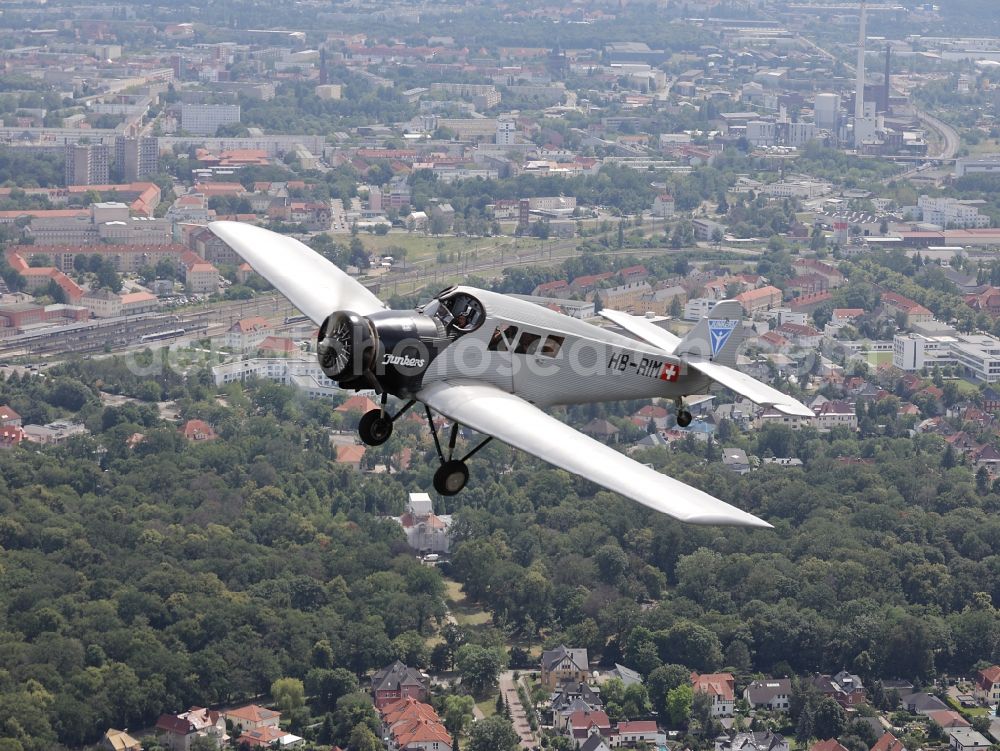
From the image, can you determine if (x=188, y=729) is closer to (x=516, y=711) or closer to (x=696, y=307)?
(x=516, y=711)

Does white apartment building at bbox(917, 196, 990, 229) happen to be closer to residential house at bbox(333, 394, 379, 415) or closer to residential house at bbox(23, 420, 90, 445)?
residential house at bbox(333, 394, 379, 415)

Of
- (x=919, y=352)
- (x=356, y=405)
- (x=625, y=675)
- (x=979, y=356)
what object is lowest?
(x=979, y=356)

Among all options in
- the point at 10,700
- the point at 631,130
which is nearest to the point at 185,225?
the point at 631,130

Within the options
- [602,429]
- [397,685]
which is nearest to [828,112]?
[602,429]

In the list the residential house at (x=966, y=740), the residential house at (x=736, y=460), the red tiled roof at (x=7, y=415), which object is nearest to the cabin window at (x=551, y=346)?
the residential house at (x=966, y=740)

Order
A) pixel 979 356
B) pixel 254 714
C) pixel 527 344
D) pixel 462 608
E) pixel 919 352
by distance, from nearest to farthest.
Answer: pixel 527 344 → pixel 254 714 → pixel 462 608 → pixel 919 352 → pixel 979 356

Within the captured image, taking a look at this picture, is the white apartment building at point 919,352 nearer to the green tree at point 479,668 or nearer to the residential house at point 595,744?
the green tree at point 479,668

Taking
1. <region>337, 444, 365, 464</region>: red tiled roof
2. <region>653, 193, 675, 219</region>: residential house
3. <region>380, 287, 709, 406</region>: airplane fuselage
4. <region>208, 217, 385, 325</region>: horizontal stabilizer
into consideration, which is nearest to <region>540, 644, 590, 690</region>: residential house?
<region>337, 444, 365, 464</region>: red tiled roof
